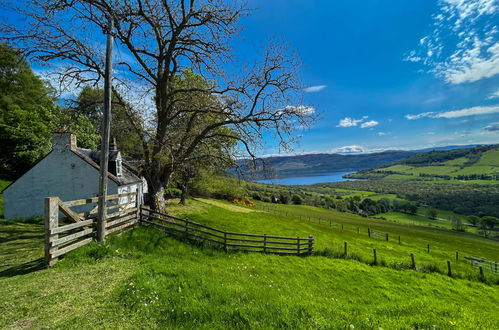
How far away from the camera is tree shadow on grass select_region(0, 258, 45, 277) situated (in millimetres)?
6609

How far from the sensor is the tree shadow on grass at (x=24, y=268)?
21.7 feet

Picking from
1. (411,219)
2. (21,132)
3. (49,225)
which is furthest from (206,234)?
(411,219)

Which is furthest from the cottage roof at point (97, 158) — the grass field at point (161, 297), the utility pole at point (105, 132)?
the utility pole at point (105, 132)

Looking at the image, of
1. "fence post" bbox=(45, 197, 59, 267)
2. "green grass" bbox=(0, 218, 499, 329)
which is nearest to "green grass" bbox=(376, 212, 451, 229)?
"green grass" bbox=(0, 218, 499, 329)

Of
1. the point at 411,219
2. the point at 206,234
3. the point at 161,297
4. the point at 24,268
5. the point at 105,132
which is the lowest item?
the point at 411,219

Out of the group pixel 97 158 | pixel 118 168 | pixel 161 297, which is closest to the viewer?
pixel 161 297

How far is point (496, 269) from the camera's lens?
68.7 feet

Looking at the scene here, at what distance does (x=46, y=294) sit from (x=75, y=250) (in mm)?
2999

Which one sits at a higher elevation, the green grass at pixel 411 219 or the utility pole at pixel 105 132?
the utility pole at pixel 105 132

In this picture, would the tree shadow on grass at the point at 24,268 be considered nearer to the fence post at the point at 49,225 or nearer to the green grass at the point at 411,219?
the fence post at the point at 49,225

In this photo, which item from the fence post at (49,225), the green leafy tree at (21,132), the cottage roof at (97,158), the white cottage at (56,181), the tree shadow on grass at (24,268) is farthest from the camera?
the green leafy tree at (21,132)

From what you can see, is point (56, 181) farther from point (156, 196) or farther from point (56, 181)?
point (156, 196)

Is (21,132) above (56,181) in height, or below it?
above

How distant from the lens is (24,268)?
695 cm
